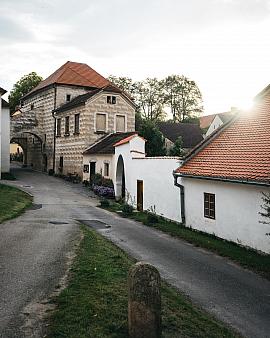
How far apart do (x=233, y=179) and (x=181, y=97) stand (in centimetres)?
5081

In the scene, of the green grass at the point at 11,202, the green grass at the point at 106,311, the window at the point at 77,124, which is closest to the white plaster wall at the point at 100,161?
the window at the point at 77,124

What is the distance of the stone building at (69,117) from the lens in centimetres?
3553

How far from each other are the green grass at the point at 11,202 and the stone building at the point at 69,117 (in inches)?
454

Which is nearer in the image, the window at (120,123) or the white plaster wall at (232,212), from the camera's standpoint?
the white plaster wall at (232,212)

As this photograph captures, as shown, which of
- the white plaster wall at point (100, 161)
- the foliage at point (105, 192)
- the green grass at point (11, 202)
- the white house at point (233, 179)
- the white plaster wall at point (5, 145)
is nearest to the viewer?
the white house at point (233, 179)

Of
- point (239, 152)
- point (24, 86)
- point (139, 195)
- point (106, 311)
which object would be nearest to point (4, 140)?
point (139, 195)

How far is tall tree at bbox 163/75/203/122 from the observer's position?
6175 cm

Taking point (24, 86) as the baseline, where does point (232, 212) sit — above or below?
below

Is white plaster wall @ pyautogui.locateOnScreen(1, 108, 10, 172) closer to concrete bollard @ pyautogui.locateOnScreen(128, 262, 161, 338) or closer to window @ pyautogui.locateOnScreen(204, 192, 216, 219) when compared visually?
window @ pyautogui.locateOnScreen(204, 192, 216, 219)

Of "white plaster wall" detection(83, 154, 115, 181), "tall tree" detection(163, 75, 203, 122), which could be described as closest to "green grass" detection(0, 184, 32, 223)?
"white plaster wall" detection(83, 154, 115, 181)

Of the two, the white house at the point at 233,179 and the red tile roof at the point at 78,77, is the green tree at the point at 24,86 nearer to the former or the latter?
the red tile roof at the point at 78,77

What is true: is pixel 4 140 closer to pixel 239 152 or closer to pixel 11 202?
pixel 11 202

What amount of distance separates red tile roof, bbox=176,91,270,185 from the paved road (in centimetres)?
301

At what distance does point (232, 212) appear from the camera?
13633mm
